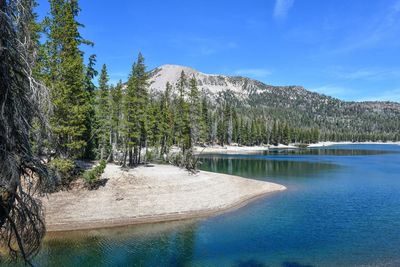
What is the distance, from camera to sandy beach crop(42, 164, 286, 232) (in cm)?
3594

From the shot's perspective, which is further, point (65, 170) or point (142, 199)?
point (142, 199)

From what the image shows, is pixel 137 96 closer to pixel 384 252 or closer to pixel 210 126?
pixel 384 252

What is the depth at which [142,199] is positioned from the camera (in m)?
40.9

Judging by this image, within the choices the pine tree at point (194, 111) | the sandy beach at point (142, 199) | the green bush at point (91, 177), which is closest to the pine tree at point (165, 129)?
the pine tree at point (194, 111)

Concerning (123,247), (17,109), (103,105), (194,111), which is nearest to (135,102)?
(103,105)

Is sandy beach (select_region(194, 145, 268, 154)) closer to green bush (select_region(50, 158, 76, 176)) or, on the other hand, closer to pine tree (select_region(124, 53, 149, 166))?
pine tree (select_region(124, 53, 149, 166))

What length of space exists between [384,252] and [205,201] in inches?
845

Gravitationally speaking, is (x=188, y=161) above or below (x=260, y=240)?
above

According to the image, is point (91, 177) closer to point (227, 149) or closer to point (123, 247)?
point (123, 247)

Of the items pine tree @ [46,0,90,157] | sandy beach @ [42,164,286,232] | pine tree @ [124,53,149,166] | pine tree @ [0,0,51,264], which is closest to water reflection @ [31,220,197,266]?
sandy beach @ [42,164,286,232]

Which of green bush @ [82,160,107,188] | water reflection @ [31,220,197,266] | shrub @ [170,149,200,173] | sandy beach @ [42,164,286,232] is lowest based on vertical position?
water reflection @ [31,220,197,266]

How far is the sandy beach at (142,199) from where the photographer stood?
3594 cm

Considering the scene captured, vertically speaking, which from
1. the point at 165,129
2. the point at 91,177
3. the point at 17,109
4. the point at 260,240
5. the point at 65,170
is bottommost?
the point at 260,240

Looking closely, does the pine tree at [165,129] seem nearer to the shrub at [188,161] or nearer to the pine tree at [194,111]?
the pine tree at [194,111]
